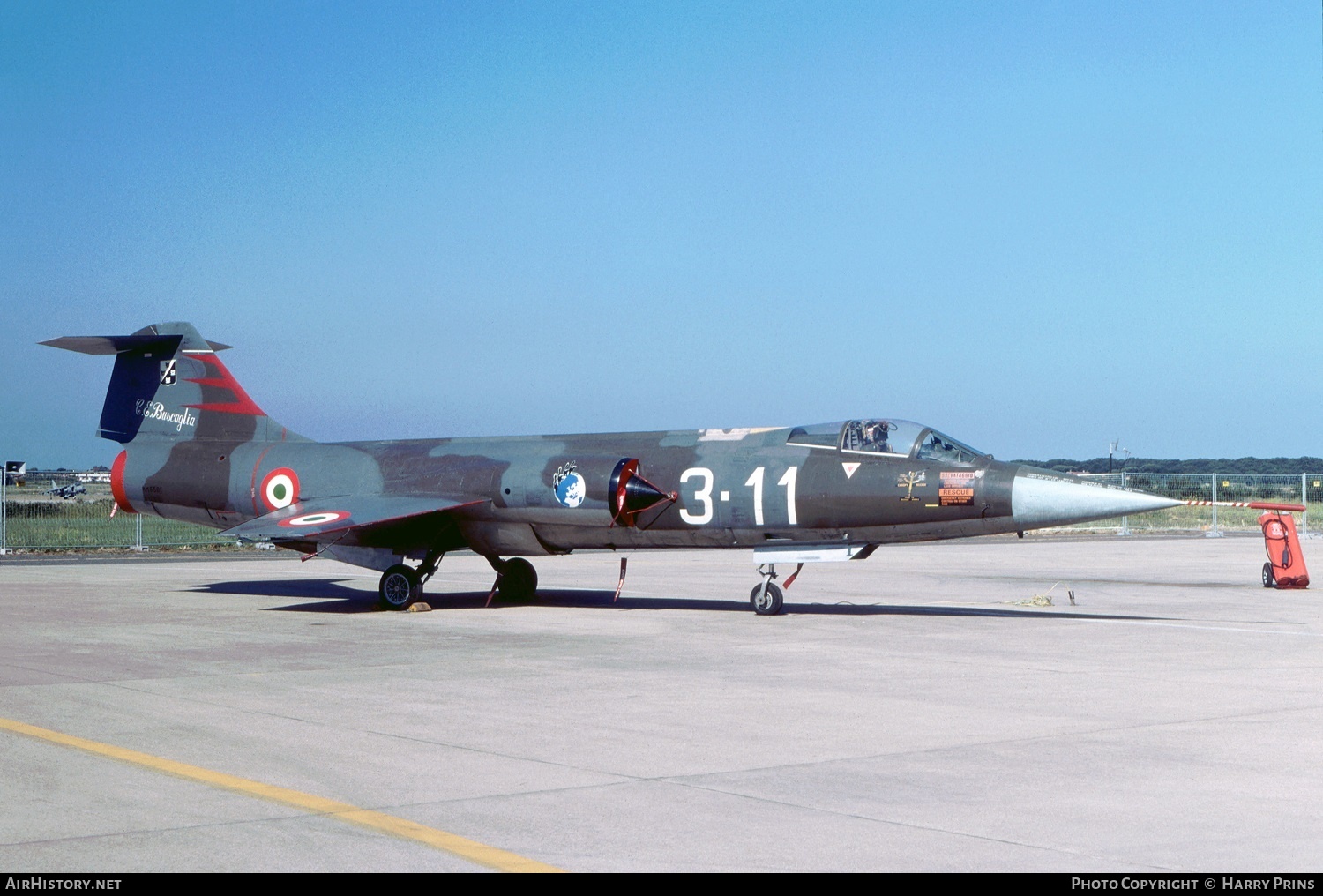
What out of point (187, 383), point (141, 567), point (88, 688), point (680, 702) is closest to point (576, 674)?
point (680, 702)

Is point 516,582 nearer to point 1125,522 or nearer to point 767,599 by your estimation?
point 767,599


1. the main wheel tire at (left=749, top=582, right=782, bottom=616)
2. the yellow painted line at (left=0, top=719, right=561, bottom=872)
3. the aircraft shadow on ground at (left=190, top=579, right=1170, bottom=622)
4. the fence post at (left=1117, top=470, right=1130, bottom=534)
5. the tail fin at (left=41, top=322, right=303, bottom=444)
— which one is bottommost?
the aircraft shadow on ground at (left=190, top=579, right=1170, bottom=622)

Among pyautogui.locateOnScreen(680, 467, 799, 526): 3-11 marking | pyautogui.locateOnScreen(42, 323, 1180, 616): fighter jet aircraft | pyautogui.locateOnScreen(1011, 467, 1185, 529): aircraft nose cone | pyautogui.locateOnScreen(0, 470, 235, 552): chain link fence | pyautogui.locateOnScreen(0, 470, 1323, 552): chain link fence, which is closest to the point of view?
pyautogui.locateOnScreen(1011, 467, 1185, 529): aircraft nose cone

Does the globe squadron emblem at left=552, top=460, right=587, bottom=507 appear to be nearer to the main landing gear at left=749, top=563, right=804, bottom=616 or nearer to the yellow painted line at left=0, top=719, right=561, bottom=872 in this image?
the main landing gear at left=749, top=563, right=804, bottom=616

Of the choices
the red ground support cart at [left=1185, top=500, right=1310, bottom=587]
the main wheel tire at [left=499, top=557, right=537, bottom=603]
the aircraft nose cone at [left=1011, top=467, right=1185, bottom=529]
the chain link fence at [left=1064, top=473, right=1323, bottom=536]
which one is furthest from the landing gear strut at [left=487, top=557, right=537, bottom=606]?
the chain link fence at [left=1064, top=473, right=1323, bottom=536]

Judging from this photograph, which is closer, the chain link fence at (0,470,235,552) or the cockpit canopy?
the cockpit canopy

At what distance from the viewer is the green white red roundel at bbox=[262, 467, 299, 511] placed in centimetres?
2030

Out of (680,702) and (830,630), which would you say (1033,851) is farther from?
(830,630)

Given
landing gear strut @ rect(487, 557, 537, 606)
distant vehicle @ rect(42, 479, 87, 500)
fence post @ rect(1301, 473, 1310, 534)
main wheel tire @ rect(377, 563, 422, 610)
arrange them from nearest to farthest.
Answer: main wheel tire @ rect(377, 563, 422, 610), landing gear strut @ rect(487, 557, 537, 606), fence post @ rect(1301, 473, 1310, 534), distant vehicle @ rect(42, 479, 87, 500)

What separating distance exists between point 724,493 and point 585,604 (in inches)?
135

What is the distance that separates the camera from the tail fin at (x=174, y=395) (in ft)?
70.7

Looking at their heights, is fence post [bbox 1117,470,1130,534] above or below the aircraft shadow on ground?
above

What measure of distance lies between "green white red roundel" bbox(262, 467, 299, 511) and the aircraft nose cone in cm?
1083

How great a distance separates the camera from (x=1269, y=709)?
9.52 metres
